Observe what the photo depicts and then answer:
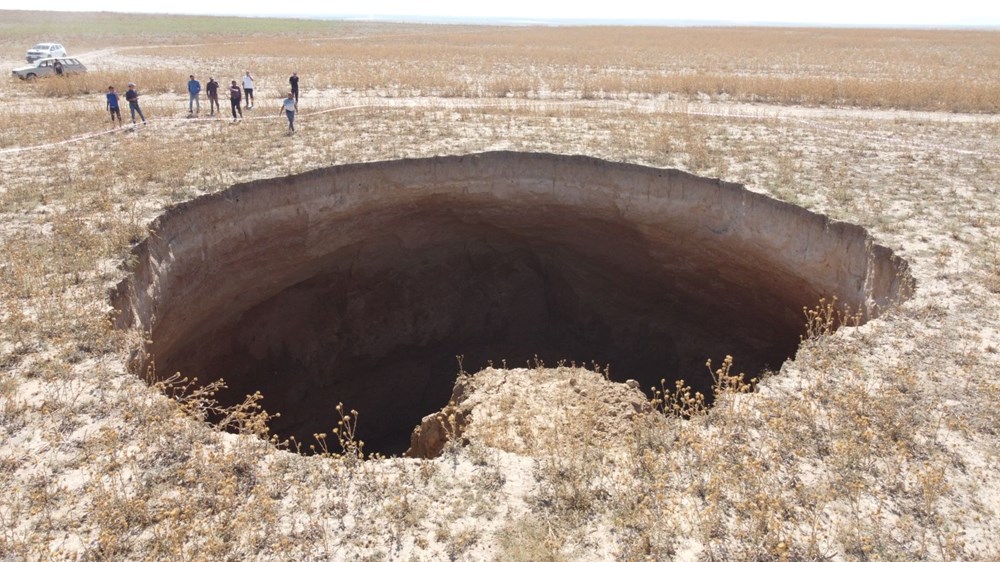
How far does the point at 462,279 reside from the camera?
1508 cm

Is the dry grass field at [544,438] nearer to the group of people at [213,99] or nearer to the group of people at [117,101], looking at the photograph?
the group of people at [213,99]

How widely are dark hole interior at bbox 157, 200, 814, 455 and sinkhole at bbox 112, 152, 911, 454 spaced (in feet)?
0.13

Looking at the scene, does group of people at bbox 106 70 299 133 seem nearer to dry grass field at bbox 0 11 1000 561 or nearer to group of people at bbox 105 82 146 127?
group of people at bbox 105 82 146 127

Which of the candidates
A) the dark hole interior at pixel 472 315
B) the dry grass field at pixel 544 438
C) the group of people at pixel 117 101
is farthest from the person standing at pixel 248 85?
the dark hole interior at pixel 472 315

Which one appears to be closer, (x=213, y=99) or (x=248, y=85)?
(x=213, y=99)

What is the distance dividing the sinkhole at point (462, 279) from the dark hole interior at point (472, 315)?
0.13ft

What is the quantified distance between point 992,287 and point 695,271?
5.14 metres

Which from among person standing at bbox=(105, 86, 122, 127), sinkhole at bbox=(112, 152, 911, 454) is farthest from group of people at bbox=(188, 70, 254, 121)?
sinkhole at bbox=(112, 152, 911, 454)

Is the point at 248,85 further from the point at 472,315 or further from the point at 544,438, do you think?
the point at 544,438

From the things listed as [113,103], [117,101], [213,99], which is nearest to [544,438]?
[117,101]

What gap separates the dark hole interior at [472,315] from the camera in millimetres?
12086

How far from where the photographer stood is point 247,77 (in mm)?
18406

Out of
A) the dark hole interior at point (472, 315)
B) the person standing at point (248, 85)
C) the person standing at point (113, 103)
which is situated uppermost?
the person standing at point (248, 85)

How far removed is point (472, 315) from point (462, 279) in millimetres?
973
